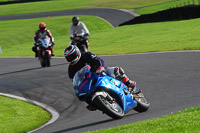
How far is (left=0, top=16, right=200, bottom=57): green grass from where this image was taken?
22812 millimetres

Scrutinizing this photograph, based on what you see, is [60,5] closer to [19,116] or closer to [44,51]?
[44,51]

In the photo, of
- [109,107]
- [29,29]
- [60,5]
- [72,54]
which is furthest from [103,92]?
[60,5]

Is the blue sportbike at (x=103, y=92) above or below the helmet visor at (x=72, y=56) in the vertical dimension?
below

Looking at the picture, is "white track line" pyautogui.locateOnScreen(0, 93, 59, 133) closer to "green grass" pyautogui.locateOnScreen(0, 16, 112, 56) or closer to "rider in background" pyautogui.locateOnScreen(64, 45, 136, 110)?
"rider in background" pyautogui.locateOnScreen(64, 45, 136, 110)

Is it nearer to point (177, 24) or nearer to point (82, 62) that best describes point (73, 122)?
point (82, 62)

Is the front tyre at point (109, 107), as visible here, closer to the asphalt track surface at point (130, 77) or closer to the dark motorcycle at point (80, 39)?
the asphalt track surface at point (130, 77)

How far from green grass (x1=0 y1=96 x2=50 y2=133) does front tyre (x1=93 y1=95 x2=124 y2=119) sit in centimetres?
245

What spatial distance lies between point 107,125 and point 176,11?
94.4ft

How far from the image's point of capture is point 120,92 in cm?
837

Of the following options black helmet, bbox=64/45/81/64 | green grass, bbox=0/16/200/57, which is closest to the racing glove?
black helmet, bbox=64/45/81/64

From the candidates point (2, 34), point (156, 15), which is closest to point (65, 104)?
point (156, 15)

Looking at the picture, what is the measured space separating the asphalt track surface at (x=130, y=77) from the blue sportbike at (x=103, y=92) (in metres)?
0.27

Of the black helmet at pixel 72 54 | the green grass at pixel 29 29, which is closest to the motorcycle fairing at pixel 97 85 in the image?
the black helmet at pixel 72 54

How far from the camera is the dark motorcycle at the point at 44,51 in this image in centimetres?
1819
